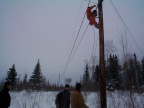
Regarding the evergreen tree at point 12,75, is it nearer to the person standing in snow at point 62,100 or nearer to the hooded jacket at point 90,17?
the person standing in snow at point 62,100

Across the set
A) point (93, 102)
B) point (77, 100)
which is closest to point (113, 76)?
point (93, 102)

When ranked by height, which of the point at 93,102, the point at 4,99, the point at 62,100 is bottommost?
the point at 93,102

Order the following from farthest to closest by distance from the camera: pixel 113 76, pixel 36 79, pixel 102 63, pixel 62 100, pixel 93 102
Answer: pixel 36 79
pixel 113 76
pixel 93 102
pixel 62 100
pixel 102 63

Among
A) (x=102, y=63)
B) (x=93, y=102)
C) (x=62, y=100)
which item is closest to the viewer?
(x=102, y=63)

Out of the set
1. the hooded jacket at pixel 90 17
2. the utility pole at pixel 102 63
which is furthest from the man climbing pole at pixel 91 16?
the utility pole at pixel 102 63

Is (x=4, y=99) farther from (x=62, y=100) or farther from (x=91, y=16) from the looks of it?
(x=91, y=16)

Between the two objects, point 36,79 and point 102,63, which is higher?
point 102,63

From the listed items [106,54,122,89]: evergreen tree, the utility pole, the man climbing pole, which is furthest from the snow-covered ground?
[106,54,122,89]: evergreen tree

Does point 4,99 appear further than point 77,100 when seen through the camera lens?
Yes

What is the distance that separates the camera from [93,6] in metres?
4.36

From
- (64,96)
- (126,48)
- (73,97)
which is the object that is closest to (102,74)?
(73,97)

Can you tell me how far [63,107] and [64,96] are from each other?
0.42m

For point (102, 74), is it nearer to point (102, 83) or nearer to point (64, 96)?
point (102, 83)

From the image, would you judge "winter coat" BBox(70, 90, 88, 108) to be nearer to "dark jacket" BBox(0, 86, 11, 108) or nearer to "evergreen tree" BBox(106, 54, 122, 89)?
"dark jacket" BBox(0, 86, 11, 108)
